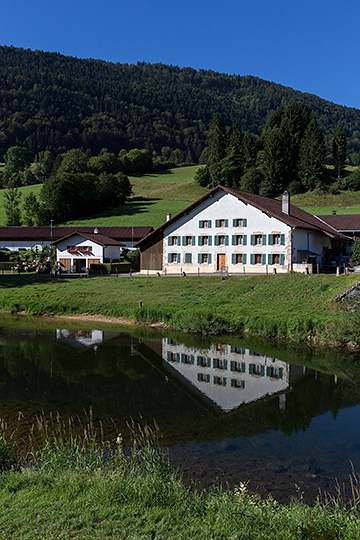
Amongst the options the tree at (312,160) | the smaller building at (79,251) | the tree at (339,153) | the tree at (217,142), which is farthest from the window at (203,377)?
the tree at (217,142)

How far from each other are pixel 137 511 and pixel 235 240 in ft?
126

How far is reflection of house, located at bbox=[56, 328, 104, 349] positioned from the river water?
0.35 ft

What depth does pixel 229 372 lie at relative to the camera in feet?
59.2

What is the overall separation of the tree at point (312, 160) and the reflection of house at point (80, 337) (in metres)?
77.3

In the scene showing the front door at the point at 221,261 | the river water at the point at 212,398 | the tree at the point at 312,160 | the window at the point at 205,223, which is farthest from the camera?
the tree at the point at 312,160

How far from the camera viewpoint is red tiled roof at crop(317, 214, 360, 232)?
53.1 meters

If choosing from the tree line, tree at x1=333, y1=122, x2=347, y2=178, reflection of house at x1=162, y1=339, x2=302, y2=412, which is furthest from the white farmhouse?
tree at x1=333, y1=122, x2=347, y2=178

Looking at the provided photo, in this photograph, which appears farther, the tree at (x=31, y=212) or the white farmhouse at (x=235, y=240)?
the tree at (x=31, y=212)

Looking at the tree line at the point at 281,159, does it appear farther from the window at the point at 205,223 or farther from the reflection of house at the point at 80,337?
the reflection of house at the point at 80,337

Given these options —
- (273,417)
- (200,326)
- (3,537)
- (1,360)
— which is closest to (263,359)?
(200,326)

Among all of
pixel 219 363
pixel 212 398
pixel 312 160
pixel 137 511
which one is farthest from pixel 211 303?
pixel 312 160

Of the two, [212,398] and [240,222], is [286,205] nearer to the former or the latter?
→ [240,222]

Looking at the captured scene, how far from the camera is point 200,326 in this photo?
2541 centimetres

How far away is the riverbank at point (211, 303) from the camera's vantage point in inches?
939
